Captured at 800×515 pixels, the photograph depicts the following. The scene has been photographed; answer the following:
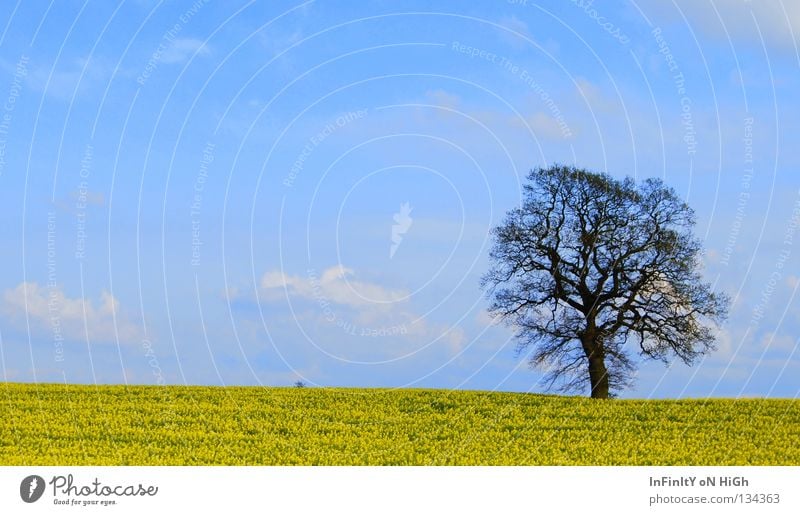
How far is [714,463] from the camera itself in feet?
76.1

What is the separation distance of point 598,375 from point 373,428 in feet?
31.7

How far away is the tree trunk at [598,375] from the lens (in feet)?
109
